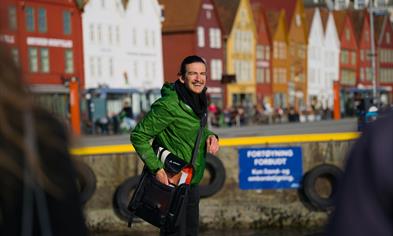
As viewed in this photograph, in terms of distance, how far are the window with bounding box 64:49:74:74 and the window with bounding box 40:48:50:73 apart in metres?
1.41

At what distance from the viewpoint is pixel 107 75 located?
68.0m

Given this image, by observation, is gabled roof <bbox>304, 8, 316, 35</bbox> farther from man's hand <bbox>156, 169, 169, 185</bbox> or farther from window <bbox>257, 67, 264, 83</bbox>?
man's hand <bbox>156, 169, 169, 185</bbox>

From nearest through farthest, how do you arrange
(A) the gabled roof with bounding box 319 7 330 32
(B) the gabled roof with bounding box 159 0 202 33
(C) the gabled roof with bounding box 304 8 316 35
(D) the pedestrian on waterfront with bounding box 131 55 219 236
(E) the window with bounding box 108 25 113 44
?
(D) the pedestrian on waterfront with bounding box 131 55 219 236, (E) the window with bounding box 108 25 113 44, (B) the gabled roof with bounding box 159 0 202 33, (C) the gabled roof with bounding box 304 8 316 35, (A) the gabled roof with bounding box 319 7 330 32

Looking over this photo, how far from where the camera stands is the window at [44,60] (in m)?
62.7

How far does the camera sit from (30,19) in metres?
61.6

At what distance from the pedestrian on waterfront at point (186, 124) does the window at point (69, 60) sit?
57.7 m

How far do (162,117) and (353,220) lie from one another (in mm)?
5040

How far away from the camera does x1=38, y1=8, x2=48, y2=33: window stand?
62.5 m

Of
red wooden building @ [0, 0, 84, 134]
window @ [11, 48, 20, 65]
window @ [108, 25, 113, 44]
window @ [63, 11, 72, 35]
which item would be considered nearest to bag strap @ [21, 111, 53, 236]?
window @ [11, 48, 20, 65]

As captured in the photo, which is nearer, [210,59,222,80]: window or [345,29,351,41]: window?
[210,59,222,80]: window

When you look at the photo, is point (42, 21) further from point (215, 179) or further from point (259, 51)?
point (215, 179)

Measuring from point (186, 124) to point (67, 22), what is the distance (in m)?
58.7

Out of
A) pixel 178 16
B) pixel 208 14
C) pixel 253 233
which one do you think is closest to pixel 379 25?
pixel 208 14

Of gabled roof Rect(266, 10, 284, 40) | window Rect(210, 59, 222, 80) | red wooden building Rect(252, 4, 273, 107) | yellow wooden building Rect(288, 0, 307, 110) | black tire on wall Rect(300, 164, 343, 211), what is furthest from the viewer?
yellow wooden building Rect(288, 0, 307, 110)
